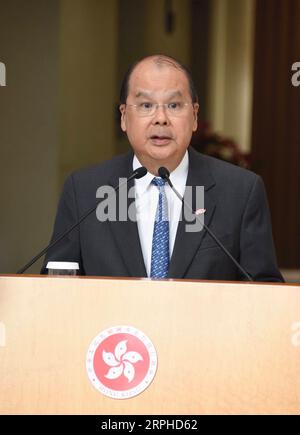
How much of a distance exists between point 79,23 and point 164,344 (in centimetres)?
410

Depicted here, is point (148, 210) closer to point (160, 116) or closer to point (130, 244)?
point (130, 244)

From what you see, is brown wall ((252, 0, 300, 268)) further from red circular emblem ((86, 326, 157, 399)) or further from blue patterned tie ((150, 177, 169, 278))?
red circular emblem ((86, 326, 157, 399))

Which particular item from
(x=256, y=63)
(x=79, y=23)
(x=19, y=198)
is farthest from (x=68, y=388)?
(x=256, y=63)

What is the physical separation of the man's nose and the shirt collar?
6.7 inches

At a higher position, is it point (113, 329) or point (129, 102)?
point (129, 102)

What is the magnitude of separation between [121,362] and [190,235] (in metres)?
0.73

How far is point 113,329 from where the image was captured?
6.95ft

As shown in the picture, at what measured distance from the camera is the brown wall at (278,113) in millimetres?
7129

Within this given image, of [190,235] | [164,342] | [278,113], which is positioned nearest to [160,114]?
[190,235]

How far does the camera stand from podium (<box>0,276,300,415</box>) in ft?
6.82

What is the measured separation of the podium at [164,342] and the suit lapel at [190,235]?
0.53m

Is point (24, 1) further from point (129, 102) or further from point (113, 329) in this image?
point (113, 329)

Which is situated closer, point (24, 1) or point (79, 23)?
point (24, 1)

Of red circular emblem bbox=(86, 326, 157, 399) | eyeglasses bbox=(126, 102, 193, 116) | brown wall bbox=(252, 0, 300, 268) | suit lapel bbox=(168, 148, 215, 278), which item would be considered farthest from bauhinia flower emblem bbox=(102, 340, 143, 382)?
brown wall bbox=(252, 0, 300, 268)
